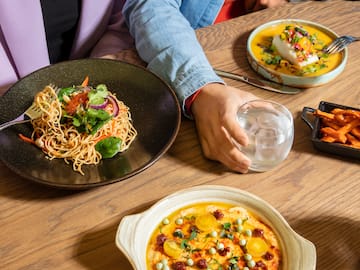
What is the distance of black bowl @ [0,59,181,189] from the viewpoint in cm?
90

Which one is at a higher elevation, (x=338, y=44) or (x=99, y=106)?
(x=99, y=106)

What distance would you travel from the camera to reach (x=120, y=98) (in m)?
1.10

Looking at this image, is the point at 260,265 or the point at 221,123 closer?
the point at 260,265

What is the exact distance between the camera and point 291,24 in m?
1.37

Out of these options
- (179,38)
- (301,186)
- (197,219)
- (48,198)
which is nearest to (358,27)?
(179,38)

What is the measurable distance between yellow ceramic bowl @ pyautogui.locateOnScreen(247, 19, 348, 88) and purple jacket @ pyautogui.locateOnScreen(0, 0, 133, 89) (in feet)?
1.38

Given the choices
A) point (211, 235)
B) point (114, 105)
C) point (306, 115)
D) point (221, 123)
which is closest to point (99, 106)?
point (114, 105)

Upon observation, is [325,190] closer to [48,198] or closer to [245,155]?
[245,155]

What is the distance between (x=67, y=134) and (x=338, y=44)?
81 centimetres

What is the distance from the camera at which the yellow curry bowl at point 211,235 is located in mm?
755

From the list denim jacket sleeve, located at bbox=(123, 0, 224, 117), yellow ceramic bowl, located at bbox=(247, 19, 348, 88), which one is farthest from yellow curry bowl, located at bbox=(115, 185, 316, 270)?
yellow ceramic bowl, located at bbox=(247, 19, 348, 88)

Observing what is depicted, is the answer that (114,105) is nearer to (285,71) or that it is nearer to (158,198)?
(158,198)

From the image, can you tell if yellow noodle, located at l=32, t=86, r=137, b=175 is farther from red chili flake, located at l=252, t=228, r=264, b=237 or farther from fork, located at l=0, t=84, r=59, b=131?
red chili flake, located at l=252, t=228, r=264, b=237

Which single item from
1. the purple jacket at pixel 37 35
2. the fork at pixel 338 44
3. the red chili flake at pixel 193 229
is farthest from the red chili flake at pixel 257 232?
the purple jacket at pixel 37 35
